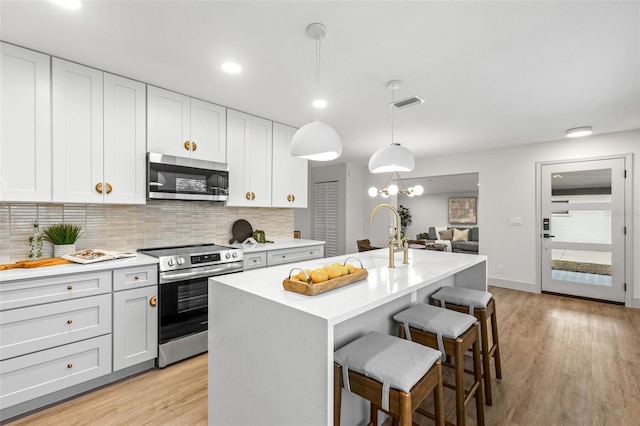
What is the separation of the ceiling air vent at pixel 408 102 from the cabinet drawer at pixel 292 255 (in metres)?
1.92

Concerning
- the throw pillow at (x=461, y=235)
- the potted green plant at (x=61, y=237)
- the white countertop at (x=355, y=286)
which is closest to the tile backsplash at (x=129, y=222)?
the potted green plant at (x=61, y=237)

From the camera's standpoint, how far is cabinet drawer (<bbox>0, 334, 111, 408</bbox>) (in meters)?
1.77

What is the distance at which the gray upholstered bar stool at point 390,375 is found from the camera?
45.1 inches

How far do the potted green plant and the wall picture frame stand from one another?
9736mm

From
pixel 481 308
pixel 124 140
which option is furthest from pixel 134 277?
pixel 481 308

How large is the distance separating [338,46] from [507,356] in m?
2.97

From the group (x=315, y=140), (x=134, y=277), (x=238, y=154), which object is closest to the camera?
(x=315, y=140)

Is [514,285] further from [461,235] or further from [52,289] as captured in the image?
[52,289]

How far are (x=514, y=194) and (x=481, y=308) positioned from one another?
3.74 meters

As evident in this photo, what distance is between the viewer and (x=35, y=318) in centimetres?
185

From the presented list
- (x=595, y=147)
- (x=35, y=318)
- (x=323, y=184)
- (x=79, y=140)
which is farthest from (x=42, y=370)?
(x=595, y=147)

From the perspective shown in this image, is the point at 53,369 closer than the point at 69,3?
No

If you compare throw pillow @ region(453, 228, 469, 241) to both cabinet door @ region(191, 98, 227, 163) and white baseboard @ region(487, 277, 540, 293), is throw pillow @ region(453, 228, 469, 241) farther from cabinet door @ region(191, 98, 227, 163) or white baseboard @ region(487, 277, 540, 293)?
cabinet door @ region(191, 98, 227, 163)

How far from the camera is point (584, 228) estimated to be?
4.33 m
